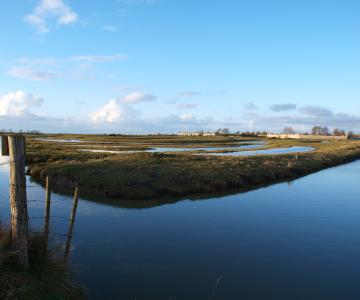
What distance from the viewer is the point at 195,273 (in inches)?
640

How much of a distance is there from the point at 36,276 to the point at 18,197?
102 inches

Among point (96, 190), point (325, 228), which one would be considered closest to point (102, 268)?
point (325, 228)

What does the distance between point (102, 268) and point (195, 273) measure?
4049 mm

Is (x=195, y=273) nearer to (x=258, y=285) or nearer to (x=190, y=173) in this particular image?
(x=258, y=285)

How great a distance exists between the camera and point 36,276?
11.9 m

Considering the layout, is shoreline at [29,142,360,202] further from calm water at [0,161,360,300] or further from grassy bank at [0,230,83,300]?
grassy bank at [0,230,83,300]

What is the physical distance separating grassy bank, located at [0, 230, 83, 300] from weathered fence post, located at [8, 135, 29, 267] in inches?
12.8

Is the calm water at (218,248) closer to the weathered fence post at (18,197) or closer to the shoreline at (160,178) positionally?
the shoreline at (160,178)

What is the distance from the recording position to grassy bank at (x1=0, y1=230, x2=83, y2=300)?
1105 cm

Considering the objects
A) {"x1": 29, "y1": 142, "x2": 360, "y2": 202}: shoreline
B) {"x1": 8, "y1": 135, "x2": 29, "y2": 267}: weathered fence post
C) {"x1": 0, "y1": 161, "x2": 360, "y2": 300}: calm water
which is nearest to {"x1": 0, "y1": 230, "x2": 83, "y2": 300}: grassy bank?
{"x1": 8, "y1": 135, "x2": 29, "y2": 267}: weathered fence post

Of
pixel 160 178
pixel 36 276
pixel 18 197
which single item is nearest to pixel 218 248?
pixel 36 276

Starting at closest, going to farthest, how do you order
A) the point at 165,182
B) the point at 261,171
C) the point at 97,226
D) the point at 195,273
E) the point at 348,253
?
the point at 195,273, the point at 348,253, the point at 97,226, the point at 165,182, the point at 261,171

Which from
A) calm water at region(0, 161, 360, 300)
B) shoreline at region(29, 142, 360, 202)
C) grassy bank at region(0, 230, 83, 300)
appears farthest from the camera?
shoreline at region(29, 142, 360, 202)

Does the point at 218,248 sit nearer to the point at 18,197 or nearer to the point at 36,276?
the point at 36,276
